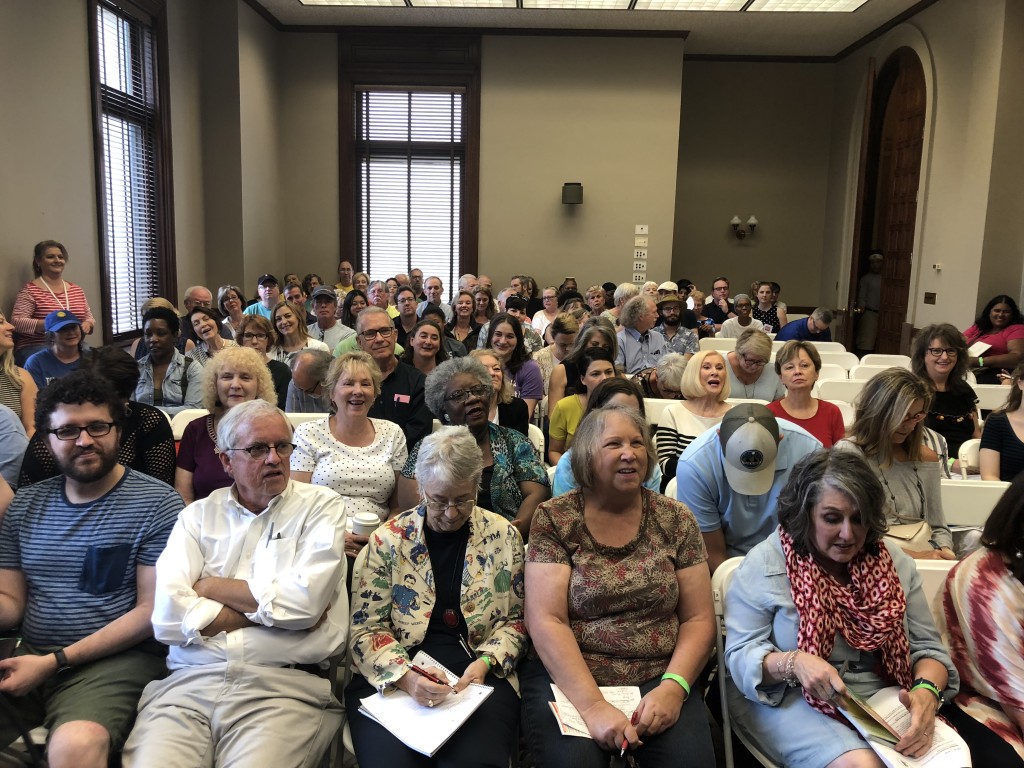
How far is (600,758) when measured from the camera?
206 centimetres

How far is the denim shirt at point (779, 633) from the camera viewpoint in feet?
7.02

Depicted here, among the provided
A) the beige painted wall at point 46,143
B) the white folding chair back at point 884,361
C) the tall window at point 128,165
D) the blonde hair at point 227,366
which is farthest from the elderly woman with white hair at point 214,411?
the white folding chair back at point 884,361

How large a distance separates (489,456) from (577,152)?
8.92m

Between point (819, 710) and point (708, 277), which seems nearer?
point (819, 710)

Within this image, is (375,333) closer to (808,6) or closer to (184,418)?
(184,418)

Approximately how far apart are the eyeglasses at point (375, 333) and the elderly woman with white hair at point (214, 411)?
0.91 metres

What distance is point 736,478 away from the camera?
2721mm

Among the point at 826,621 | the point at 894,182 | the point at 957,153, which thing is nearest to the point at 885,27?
the point at 894,182

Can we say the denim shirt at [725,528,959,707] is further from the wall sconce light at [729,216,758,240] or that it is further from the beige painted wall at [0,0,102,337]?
the wall sconce light at [729,216,758,240]

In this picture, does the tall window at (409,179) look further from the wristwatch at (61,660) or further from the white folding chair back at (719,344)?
the wristwatch at (61,660)

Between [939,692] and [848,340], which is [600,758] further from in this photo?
[848,340]

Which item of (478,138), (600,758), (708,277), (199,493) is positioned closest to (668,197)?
(708,277)

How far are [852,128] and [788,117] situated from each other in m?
1.15

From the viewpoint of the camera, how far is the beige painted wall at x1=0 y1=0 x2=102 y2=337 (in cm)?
576
